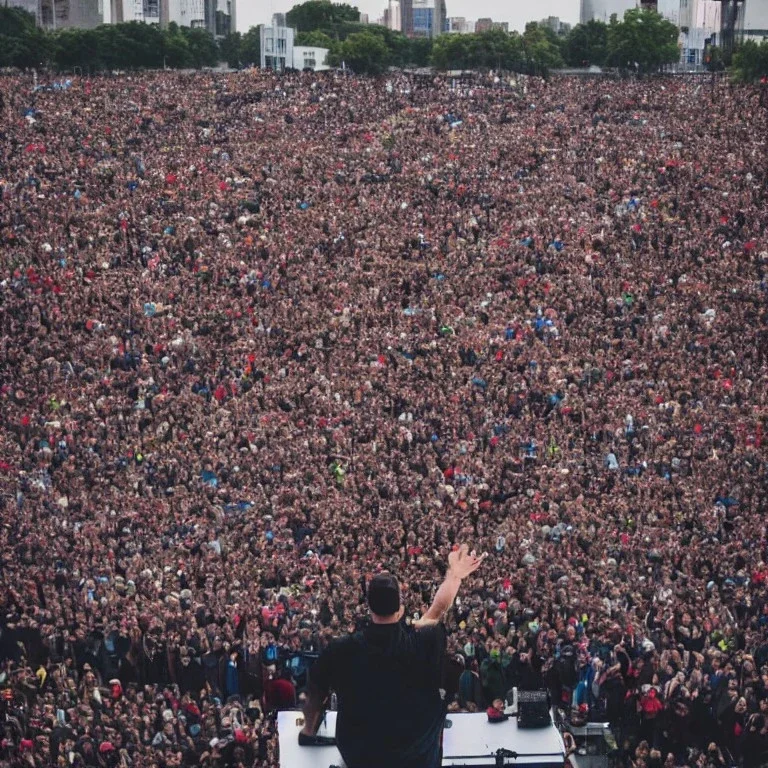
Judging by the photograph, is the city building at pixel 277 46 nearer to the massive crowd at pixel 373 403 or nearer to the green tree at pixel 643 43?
the green tree at pixel 643 43

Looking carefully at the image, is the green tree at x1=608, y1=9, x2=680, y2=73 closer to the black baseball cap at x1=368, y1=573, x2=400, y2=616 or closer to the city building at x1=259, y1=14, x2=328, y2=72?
the city building at x1=259, y1=14, x2=328, y2=72

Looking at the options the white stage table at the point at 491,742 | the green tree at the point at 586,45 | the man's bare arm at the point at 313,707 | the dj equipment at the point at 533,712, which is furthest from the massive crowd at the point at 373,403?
the green tree at the point at 586,45

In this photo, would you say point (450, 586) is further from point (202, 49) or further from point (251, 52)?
point (251, 52)

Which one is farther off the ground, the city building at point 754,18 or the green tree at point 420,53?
the city building at point 754,18

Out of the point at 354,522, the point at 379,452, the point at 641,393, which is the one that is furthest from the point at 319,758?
the point at 641,393

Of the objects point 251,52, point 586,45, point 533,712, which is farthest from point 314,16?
point 533,712
